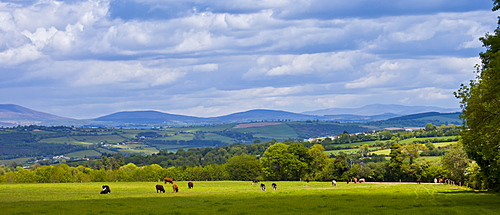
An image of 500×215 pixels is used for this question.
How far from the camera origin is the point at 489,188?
60.9 metres

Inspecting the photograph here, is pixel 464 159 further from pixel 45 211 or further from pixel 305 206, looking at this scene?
pixel 45 211

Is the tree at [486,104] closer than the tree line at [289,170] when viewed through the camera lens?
Yes

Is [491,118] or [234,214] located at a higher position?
[491,118]

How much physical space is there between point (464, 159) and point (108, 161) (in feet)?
446

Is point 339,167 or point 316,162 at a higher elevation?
point 316,162

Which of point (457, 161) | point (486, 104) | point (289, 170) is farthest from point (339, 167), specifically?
point (486, 104)

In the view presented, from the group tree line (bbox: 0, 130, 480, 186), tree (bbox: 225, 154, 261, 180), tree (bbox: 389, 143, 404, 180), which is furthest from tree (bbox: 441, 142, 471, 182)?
tree (bbox: 225, 154, 261, 180)

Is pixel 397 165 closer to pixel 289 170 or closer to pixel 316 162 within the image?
pixel 316 162

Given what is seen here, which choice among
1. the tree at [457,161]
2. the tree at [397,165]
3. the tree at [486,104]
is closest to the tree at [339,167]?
the tree at [397,165]

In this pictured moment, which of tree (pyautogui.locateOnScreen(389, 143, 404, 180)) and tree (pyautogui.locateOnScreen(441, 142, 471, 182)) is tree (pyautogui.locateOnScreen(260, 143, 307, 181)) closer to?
tree (pyautogui.locateOnScreen(389, 143, 404, 180))

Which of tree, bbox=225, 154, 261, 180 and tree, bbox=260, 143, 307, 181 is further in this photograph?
tree, bbox=225, 154, 261, 180

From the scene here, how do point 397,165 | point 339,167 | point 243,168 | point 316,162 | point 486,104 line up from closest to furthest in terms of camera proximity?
point 486,104
point 397,165
point 316,162
point 339,167
point 243,168

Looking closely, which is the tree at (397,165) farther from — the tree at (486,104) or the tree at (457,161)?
the tree at (486,104)

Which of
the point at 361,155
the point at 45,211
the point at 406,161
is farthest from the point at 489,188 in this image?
the point at 361,155
